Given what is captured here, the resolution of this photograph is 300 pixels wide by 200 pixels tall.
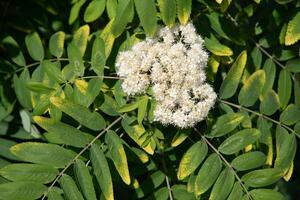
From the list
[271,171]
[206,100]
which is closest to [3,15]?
[206,100]

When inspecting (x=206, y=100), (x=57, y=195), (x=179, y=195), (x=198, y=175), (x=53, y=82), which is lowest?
Result: (x=179, y=195)

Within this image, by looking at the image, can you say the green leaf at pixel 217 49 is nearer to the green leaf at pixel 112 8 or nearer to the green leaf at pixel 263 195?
the green leaf at pixel 112 8

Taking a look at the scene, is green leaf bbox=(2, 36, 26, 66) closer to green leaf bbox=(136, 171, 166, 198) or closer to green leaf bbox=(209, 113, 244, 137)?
green leaf bbox=(136, 171, 166, 198)

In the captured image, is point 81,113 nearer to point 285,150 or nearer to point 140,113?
point 140,113

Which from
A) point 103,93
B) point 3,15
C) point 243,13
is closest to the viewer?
point 103,93

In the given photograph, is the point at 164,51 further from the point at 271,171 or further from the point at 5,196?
the point at 5,196

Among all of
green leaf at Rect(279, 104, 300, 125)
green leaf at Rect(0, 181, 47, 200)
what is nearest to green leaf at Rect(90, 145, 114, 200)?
green leaf at Rect(0, 181, 47, 200)
